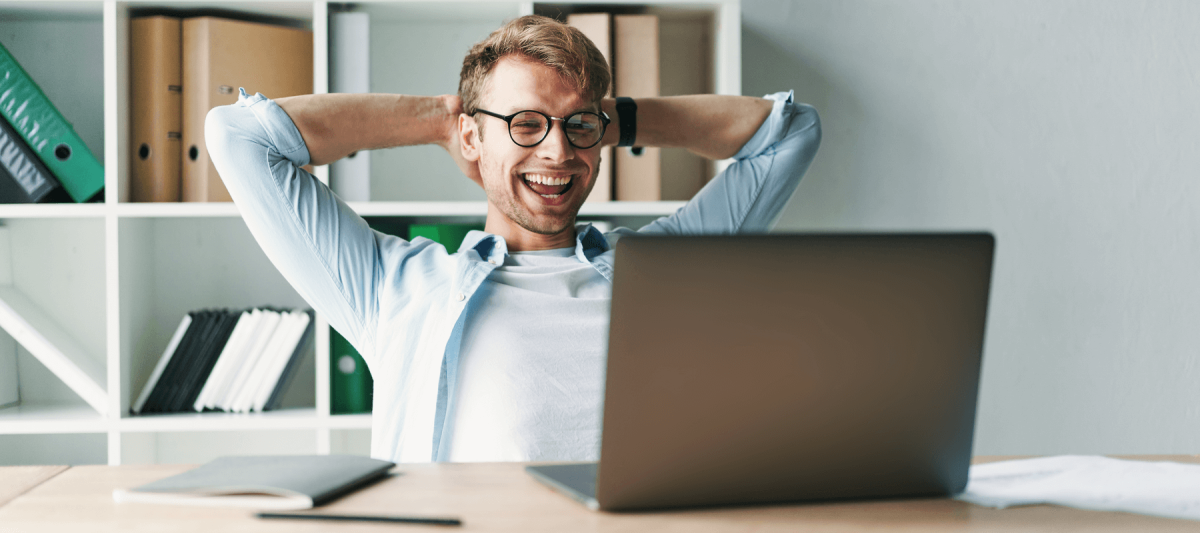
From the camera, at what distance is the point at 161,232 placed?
6.44 feet

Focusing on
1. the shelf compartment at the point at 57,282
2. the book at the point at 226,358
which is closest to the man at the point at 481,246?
the book at the point at 226,358

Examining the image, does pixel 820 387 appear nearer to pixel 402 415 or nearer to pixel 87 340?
pixel 402 415

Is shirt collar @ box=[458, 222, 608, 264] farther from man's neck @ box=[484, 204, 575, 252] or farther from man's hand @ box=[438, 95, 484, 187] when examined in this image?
man's hand @ box=[438, 95, 484, 187]

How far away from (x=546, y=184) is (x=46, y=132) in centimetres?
109

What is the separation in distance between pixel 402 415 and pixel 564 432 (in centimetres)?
28

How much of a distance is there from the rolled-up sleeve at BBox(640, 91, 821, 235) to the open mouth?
0.71ft

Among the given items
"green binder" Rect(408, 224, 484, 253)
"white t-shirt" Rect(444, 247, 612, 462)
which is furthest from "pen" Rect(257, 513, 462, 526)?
"green binder" Rect(408, 224, 484, 253)

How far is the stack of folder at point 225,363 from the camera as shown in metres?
1.73

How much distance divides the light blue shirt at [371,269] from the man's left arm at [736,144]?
0.24 meters

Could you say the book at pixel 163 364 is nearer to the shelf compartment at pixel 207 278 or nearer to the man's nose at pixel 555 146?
the shelf compartment at pixel 207 278

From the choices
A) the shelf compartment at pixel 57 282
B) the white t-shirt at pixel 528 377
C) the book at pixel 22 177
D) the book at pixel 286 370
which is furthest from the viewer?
the shelf compartment at pixel 57 282

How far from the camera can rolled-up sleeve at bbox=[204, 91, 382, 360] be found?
1319mm

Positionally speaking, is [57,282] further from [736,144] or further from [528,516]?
[528,516]

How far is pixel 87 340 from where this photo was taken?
6.42ft
